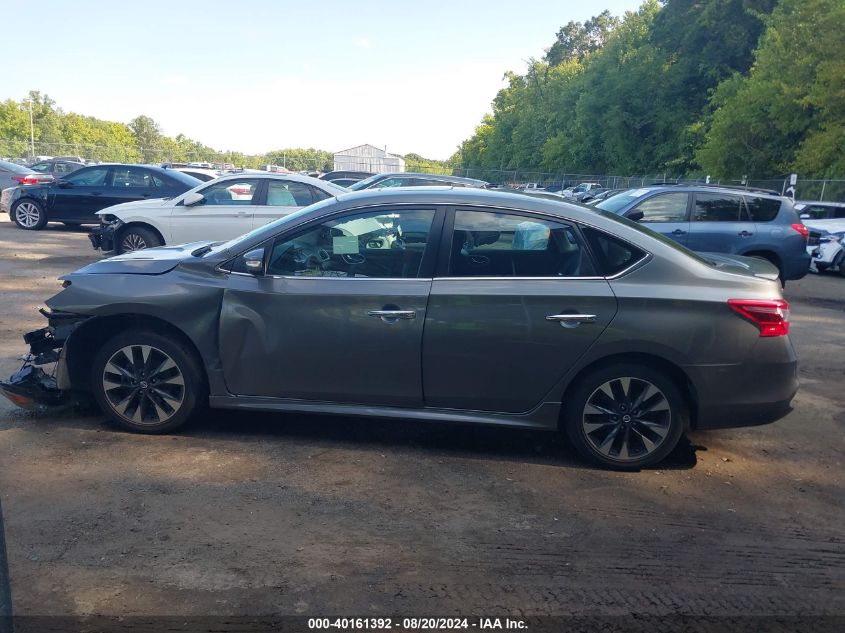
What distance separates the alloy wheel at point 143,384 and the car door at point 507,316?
5.53 ft

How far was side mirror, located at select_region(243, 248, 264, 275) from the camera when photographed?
4930 mm

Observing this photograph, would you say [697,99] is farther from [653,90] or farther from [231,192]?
[231,192]

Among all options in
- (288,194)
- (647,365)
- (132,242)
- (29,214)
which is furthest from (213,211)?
(647,365)

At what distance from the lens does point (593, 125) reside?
209ft

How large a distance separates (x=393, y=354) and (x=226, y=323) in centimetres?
111

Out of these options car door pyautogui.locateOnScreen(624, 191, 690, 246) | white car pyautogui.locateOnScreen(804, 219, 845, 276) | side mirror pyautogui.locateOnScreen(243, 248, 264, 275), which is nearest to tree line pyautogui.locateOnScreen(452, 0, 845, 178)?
white car pyautogui.locateOnScreen(804, 219, 845, 276)

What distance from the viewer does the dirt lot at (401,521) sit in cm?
336

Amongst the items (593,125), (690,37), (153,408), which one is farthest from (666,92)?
(153,408)

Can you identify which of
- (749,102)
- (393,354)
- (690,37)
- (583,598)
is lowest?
(583,598)

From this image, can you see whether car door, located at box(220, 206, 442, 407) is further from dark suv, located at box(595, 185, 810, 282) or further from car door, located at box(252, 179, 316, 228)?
dark suv, located at box(595, 185, 810, 282)

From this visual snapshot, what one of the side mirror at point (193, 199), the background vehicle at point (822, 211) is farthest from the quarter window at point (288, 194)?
the background vehicle at point (822, 211)

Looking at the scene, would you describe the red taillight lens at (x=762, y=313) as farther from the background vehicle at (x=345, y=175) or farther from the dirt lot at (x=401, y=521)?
the background vehicle at (x=345, y=175)

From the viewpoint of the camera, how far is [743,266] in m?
5.42

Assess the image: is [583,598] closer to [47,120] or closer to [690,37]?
[690,37]
